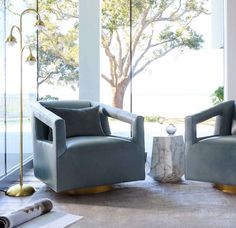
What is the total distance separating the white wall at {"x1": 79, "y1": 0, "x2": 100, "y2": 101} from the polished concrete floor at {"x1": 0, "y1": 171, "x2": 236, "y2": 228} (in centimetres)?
168

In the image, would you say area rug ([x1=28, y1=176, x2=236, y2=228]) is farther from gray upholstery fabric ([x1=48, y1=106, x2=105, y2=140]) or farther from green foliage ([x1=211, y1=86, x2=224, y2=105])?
green foliage ([x1=211, y1=86, x2=224, y2=105])

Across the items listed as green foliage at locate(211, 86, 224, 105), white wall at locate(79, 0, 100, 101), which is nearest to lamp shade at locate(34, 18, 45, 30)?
white wall at locate(79, 0, 100, 101)

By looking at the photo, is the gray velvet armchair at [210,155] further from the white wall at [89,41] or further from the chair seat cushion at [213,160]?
the white wall at [89,41]

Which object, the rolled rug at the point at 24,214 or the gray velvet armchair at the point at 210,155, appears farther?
the gray velvet armchair at the point at 210,155

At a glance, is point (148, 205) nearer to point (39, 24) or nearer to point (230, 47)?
point (39, 24)

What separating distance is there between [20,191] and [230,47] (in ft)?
10.2

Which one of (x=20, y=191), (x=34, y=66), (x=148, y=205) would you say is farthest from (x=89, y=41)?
(x=148, y=205)

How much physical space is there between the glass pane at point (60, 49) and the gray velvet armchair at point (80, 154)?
1377 mm

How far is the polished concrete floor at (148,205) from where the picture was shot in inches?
93.0

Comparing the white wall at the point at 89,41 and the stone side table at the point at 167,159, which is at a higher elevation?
the white wall at the point at 89,41

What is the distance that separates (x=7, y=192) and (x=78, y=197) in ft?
2.07

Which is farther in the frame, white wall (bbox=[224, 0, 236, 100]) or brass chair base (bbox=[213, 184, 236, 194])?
white wall (bbox=[224, 0, 236, 100])

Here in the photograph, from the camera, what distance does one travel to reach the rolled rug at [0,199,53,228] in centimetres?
217

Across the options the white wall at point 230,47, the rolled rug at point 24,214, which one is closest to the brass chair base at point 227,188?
the rolled rug at point 24,214
